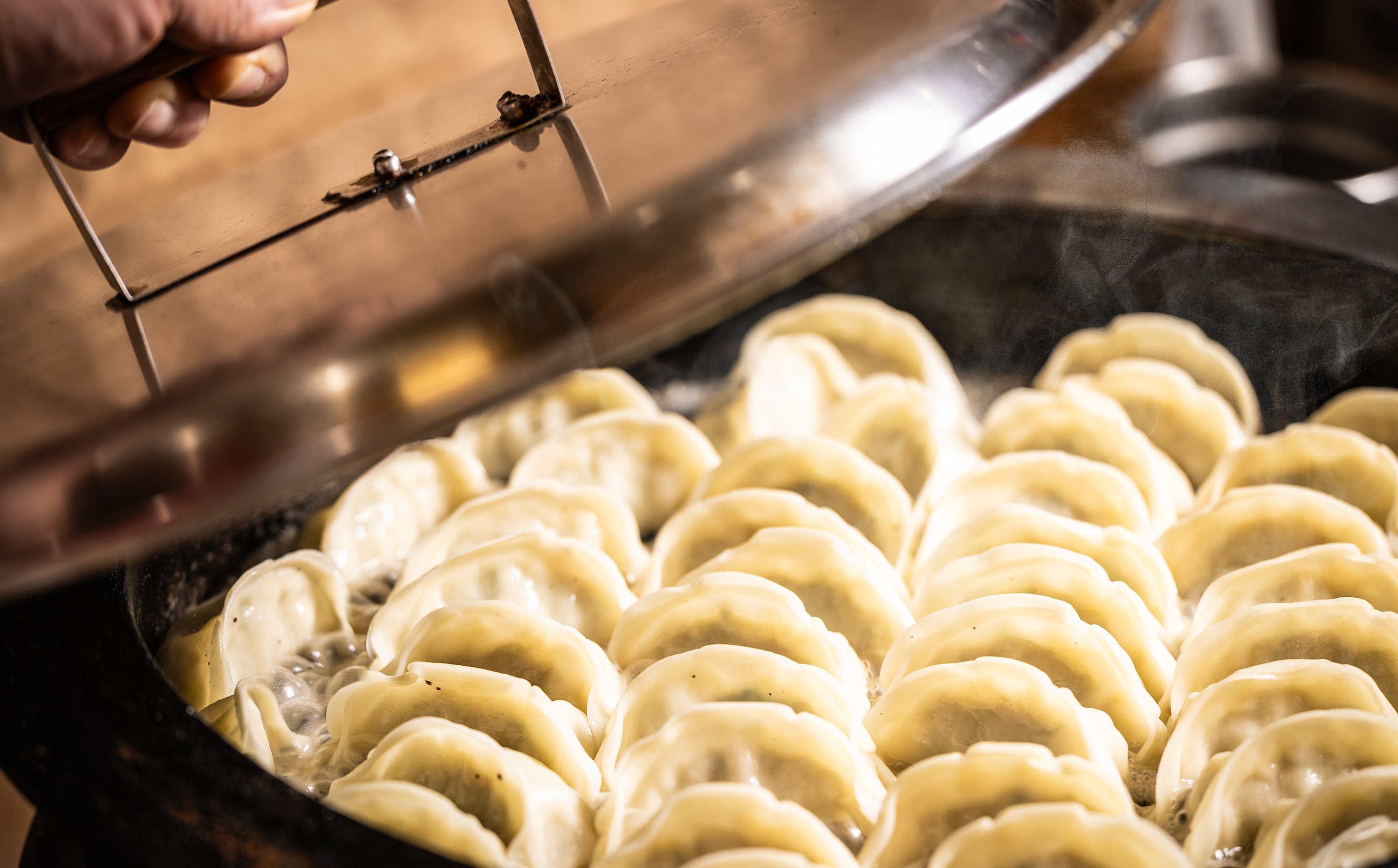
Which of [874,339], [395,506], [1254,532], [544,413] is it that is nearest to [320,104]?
[544,413]

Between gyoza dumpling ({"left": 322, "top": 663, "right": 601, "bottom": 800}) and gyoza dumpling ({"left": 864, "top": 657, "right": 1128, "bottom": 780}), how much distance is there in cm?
36

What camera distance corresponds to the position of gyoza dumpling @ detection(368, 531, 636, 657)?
1.47 m

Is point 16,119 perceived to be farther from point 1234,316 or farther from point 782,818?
point 1234,316

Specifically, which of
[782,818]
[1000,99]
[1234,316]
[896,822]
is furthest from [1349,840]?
[1234,316]

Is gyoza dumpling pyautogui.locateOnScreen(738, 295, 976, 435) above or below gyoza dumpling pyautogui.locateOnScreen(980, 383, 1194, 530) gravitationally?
above

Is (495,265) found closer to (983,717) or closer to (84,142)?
(84,142)

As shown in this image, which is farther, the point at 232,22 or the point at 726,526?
the point at 726,526

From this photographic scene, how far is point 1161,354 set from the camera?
6.17ft

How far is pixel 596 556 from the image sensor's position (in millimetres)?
1497

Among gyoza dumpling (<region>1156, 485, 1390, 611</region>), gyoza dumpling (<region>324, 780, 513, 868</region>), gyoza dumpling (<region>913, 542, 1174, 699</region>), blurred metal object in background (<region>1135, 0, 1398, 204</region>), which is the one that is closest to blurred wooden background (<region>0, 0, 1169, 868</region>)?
blurred metal object in background (<region>1135, 0, 1398, 204</region>)

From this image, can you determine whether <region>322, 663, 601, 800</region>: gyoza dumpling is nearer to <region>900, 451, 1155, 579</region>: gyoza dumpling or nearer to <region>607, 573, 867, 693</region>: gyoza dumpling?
<region>607, 573, 867, 693</region>: gyoza dumpling

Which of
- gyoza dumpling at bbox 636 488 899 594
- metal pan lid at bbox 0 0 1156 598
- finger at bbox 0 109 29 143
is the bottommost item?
gyoza dumpling at bbox 636 488 899 594

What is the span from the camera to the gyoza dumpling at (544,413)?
6.26ft

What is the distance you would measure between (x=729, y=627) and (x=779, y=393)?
66 centimetres
